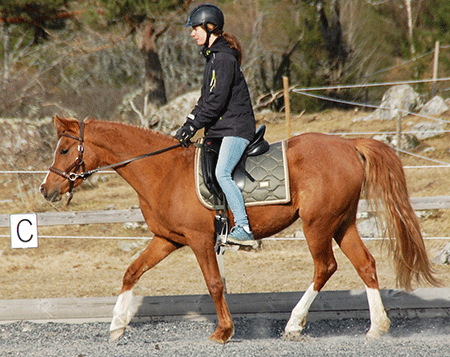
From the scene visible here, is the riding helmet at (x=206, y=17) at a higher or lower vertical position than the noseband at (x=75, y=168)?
higher

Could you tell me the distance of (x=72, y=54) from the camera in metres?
15.2

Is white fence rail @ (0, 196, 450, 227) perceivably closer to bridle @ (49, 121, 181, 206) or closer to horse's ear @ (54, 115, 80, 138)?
bridle @ (49, 121, 181, 206)

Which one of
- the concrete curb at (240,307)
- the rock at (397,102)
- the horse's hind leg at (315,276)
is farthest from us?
the rock at (397,102)

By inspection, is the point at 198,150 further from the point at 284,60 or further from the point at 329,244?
the point at 284,60

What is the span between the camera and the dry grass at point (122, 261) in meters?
6.57

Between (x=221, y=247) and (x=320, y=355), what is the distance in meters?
1.28

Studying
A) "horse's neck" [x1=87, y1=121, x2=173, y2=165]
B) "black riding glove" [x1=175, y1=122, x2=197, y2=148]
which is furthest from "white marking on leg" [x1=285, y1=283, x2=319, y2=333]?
"horse's neck" [x1=87, y1=121, x2=173, y2=165]

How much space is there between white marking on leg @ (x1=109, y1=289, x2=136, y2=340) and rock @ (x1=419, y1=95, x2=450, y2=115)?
11391 mm

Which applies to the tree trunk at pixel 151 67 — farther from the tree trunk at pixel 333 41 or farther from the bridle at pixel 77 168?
the bridle at pixel 77 168

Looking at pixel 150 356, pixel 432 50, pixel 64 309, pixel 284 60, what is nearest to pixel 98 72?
pixel 284 60

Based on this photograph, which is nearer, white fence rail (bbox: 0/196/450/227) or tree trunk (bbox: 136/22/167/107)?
white fence rail (bbox: 0/196/450/227)

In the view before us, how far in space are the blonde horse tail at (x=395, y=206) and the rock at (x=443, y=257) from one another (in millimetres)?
2608

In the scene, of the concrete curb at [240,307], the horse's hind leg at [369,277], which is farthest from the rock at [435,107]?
the horse's hind leg at [369,277]

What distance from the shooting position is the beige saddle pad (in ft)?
13.8
